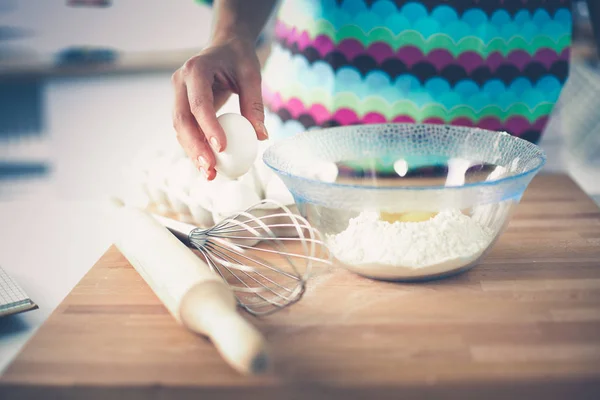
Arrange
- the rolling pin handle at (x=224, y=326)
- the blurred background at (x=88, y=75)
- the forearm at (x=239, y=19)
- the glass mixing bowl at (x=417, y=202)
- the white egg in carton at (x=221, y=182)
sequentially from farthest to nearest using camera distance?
the blurred background at (x=88, y=75)
the forearm at (x=239, y=19)
the white egg in carton at (x=221, y=182)
the glass mixing bowl at (x=417, y=202)
the rolling pin handle at (x=224, y=326)

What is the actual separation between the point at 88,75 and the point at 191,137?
1.44m

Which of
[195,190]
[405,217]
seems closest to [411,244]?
[405,217]

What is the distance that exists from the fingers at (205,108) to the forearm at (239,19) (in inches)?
4.7

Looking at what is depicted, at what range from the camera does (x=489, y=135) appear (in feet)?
2.18

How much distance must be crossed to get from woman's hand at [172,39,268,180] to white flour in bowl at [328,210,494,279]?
0.17m

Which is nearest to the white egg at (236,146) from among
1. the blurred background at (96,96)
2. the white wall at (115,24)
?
the blurred background at (96,96)

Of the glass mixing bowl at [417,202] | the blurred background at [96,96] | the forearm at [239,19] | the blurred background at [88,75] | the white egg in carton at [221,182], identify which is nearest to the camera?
the glass mixing bowl at [417,202]

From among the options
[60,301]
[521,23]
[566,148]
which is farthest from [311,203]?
[566,148]

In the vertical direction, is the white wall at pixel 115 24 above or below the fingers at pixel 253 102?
below

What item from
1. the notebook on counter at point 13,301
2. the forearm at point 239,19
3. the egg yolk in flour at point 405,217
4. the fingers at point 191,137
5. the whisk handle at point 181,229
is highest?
the forearm at point 239,19

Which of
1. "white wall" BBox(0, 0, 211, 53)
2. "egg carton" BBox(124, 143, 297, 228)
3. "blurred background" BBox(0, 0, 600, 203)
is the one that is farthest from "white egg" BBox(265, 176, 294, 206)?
"white wall" BBox(0, 0, 211, 53)

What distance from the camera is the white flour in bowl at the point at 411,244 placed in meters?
0.54

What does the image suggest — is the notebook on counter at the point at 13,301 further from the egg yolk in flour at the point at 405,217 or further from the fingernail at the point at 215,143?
the egg yolk in flour at the point at 405,217

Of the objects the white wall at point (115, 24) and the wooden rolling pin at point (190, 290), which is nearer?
the wooden rolling pin at point (190, 290)
